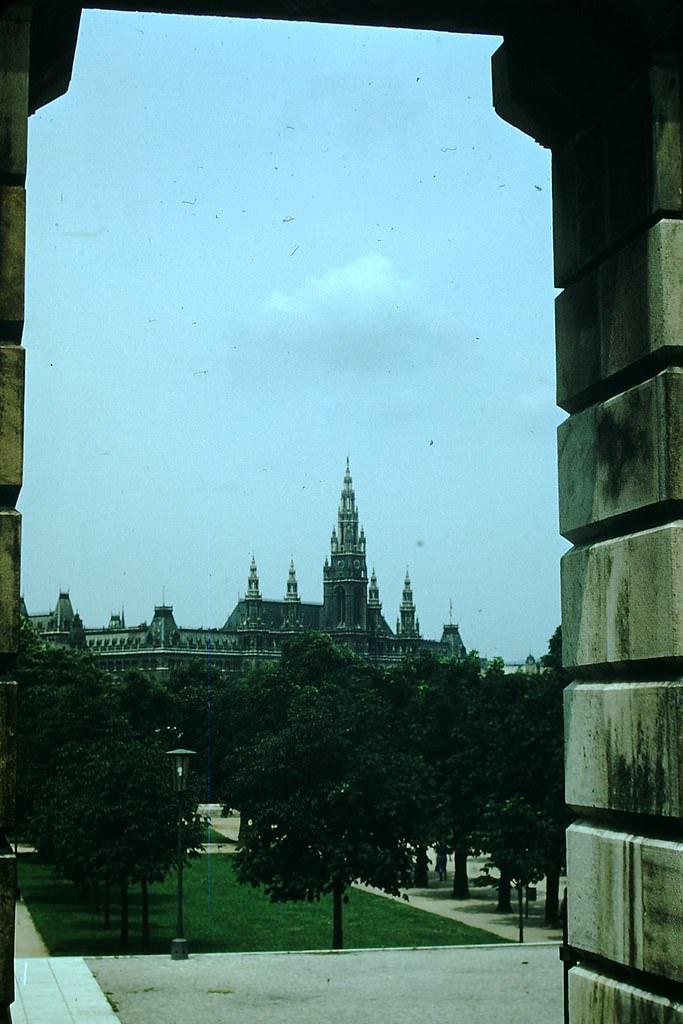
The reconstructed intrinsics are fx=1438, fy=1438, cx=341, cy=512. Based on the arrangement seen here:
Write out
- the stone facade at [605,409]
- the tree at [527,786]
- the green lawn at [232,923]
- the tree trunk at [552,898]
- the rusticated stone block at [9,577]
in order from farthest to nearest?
the tree trunk at [552,898] < the tree at [527,786] < the green lawn at [232,923] < the stone facade at [605,409] < the rusticated stone block at [9,577]

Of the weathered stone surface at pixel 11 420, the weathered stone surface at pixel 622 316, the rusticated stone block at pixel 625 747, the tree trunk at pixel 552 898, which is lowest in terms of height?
the tree trunk at pixel 552 898

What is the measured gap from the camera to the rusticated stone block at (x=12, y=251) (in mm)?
4875

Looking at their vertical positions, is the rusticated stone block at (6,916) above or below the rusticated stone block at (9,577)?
below

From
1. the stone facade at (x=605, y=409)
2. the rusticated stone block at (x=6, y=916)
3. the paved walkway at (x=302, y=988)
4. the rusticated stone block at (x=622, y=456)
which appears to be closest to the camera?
the rusticated stone block at (x=6, y=916)

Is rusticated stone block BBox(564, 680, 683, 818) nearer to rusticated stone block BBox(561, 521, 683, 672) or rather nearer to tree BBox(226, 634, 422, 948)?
rusticated stone block BBox(561, 521, 683, 672)

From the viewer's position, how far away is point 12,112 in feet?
16.3

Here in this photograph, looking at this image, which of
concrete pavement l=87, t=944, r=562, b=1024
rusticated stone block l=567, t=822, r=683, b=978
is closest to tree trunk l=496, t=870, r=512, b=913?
concrete pavement l=87, t=944, r=562, b=1024

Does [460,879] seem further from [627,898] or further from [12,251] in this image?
[12,251]

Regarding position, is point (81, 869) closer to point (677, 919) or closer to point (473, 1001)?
point (473, 1001)

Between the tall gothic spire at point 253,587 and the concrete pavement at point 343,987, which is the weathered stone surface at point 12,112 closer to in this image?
the concrete pavement at point 343,987

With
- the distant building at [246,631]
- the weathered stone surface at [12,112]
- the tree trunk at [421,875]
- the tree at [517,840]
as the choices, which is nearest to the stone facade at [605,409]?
the weathered stone surface at [12,112]

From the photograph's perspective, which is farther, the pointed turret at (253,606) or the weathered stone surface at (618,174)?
the pointed turret at (253,606)

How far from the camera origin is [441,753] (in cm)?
4750

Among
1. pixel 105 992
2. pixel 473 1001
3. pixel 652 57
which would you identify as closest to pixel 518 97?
pixel 652 57
